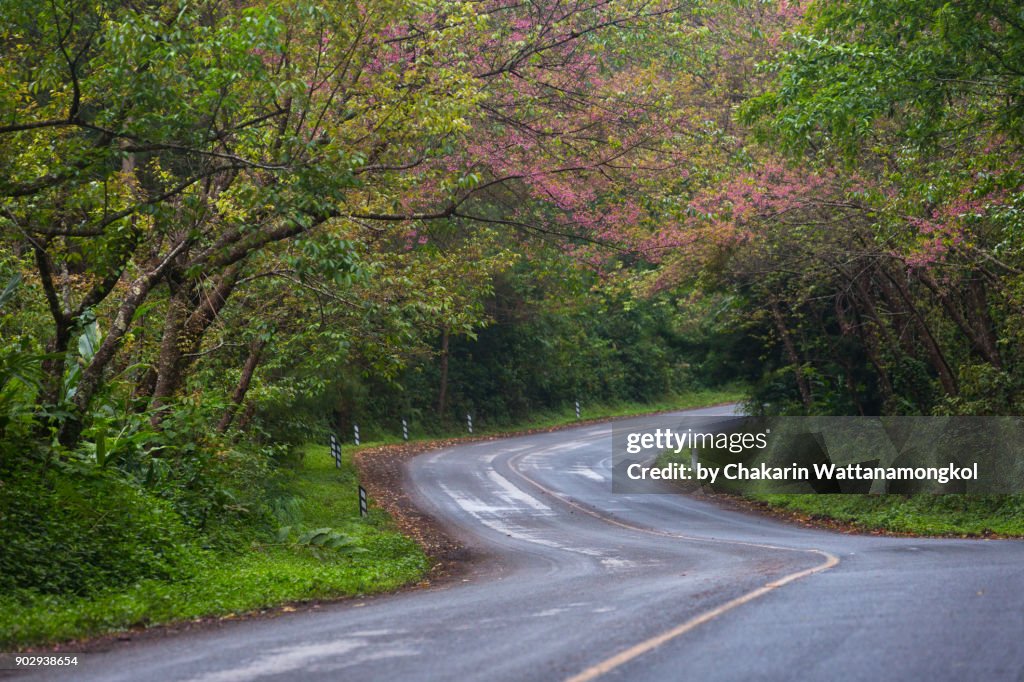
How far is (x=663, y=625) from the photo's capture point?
8.39 metres

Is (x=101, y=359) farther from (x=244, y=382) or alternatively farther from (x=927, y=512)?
(x=927, y=512)

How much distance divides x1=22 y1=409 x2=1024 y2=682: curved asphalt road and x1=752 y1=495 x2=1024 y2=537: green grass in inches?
113

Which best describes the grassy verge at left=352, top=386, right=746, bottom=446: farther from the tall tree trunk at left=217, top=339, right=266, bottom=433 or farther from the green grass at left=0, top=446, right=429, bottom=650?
the green grass at left=0, top=446, right=429, bottom=650

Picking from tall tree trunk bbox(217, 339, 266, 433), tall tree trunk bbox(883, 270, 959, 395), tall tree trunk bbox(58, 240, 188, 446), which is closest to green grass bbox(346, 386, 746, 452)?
tall tree trunk bbox(883, 270, 959, 395)

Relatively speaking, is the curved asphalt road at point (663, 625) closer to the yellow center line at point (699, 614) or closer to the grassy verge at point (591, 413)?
the yellow center line at point (699, 614)

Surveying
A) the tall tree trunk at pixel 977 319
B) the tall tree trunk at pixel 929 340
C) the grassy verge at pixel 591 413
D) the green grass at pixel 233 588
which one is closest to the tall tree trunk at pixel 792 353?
the tall tree trunk at pixel 929 340

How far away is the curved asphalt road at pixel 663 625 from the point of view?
278 inches

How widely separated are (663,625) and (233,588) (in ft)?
18.1

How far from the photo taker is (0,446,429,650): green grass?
380 inches

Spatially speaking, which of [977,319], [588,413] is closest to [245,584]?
[977,319]

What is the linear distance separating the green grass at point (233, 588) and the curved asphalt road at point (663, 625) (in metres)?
0.83

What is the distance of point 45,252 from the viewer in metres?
12.6

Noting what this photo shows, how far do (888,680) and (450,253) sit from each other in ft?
Answer: 50.0

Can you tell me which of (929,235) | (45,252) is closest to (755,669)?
(45,252)
